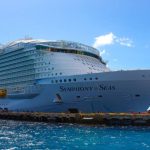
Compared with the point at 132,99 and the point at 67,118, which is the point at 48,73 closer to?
the point at 67,118

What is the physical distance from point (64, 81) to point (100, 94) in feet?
16.5

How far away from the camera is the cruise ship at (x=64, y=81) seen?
45875 mm

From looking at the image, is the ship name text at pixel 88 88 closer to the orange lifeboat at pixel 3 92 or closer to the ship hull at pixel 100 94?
the ship hull at pixel 100 94

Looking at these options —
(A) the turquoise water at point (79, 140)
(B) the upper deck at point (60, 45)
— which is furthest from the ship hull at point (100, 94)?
(B) the upper deck at point (60, 45)

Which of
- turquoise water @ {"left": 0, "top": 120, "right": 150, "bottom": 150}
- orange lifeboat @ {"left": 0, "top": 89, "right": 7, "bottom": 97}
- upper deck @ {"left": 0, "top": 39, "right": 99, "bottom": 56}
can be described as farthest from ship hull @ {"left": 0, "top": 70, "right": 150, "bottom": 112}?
orange lifeboat @ {"left": 0, "top": 89, "right": 7, "bottom": 97}

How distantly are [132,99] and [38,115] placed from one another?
46.4 ft

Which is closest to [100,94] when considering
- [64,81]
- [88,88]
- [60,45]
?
[88,88]

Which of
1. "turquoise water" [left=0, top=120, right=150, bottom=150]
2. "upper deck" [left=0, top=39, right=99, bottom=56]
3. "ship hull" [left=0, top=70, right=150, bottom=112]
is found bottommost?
"turquoise water" [left=0, top=120, right=150, bottom=150]

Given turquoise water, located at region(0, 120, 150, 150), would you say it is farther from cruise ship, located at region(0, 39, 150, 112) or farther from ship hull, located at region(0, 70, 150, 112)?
cruise ship, located at region(0, 39, 150, 112)

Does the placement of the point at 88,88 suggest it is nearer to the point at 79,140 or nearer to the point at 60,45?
the point at 60,45

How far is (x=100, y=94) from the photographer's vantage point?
4712 centimetres

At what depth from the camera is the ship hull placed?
45.2 metres

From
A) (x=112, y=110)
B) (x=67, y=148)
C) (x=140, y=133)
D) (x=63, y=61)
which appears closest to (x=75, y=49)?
(x=63, y=61)

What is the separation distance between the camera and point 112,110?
49.4 meters
